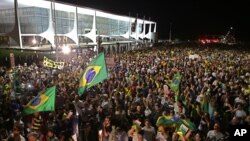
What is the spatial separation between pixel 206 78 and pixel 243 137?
11494 millimetres

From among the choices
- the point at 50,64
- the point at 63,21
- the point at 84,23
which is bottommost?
the point at 50,64

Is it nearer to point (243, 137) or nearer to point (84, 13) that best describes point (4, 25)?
point (84, 13)

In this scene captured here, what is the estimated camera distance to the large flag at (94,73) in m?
9.52

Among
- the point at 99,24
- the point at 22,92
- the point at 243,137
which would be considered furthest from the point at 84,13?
the point at 243,137

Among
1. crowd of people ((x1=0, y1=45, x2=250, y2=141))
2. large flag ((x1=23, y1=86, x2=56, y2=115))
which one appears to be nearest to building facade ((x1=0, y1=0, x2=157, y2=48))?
crowd of people ((x1=0, y1=45, x2=250, y2=141))

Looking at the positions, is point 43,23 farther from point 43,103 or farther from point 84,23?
point 43,103

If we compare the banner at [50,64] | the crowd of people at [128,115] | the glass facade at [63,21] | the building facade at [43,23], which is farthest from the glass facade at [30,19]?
the crowd of people at [128,115]

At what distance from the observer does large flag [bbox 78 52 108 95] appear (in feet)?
31.2

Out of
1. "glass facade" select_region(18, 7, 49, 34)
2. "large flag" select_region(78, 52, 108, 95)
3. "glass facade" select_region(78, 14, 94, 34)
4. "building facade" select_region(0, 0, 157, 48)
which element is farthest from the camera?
"glass facade" select_region(78, 14, 94, 34)

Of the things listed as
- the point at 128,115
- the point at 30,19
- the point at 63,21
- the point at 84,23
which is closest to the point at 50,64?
the point at 128,115

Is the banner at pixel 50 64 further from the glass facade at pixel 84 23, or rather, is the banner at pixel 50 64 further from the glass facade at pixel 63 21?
the glass facade at pixel 84 23

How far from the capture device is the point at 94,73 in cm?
970

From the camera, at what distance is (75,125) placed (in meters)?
9.26

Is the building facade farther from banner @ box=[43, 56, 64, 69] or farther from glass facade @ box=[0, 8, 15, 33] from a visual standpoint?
banner @ box=[43, 56, 64, 69]
